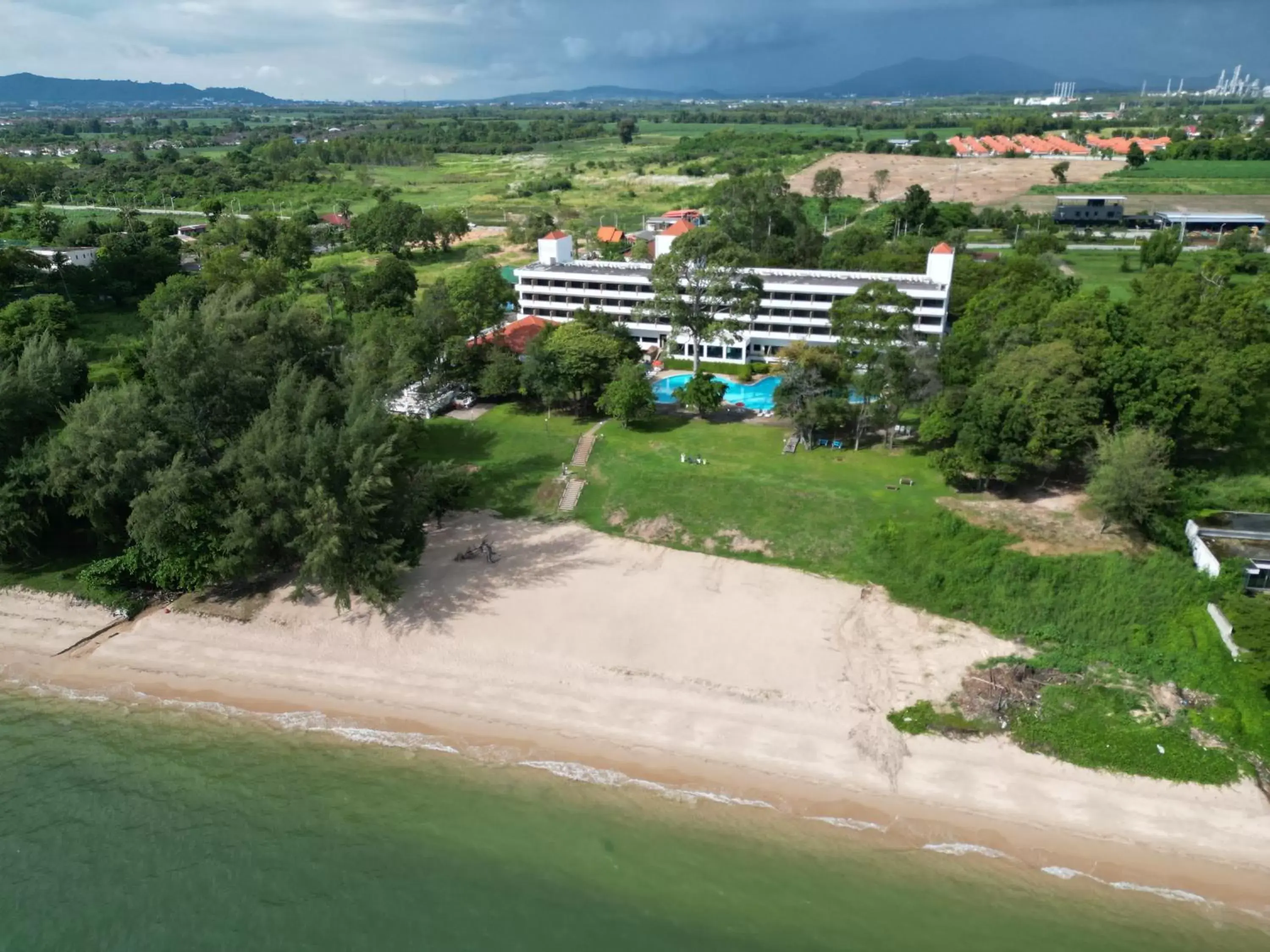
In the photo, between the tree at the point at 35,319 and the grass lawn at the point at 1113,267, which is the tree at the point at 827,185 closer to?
the grass lawn at the point at 1113,267

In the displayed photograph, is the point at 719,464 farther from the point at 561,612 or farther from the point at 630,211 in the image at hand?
the point at 630,211

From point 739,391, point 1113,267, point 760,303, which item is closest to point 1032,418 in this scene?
point 739,391

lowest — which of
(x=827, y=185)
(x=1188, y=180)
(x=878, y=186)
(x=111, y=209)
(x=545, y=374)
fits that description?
(x=545, y=374)

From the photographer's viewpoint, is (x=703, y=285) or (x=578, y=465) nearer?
(x=578, y=465)

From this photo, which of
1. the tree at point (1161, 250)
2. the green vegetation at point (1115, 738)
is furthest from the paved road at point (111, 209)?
the green vegetation at point (1115, 738)

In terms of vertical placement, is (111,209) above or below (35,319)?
above

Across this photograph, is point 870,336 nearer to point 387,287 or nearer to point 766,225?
point 766,225

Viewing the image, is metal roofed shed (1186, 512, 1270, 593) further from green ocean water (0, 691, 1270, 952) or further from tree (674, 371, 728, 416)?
tree (674, 371, 728, 416)
